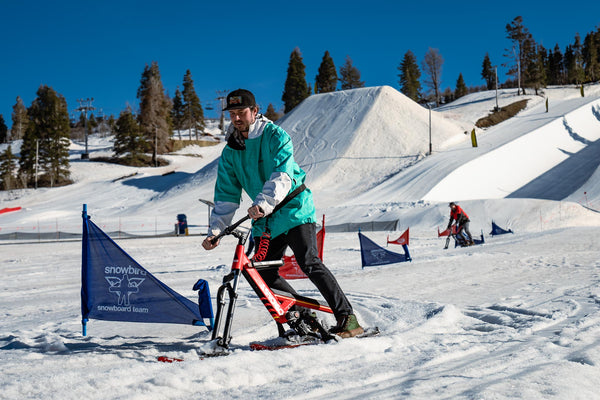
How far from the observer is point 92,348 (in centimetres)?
378

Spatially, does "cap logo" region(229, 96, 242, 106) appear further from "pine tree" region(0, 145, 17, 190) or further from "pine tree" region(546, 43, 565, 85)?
"pine tree" region(546, 43, 565, 85)

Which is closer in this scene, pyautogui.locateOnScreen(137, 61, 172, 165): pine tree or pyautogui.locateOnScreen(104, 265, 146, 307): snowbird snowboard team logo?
pyautogui.locateOnScreen(104, 265, 146, 307): snowbird snowboard team logo

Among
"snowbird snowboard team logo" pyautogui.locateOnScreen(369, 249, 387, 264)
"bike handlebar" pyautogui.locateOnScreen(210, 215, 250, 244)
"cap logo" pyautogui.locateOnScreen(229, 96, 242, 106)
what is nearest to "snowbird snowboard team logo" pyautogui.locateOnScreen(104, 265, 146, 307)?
"bike handlebar" pyautogui.locateOnScreen(210, 215, 250, 244)

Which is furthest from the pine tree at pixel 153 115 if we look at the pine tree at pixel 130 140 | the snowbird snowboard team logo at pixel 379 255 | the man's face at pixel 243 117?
the man's face at pixel 243 117

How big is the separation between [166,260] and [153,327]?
10.4 metres

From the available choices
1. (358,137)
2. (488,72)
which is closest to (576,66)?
(488,72)

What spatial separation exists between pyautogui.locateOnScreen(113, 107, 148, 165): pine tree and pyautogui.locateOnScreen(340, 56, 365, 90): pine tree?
142 ft

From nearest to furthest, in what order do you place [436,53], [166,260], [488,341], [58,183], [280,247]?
[488,341], [280,247], [166,260], [58,183], [436,53]

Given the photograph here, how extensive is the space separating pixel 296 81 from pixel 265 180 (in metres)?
78.4

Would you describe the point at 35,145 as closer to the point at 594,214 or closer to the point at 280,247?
the point at 594,214

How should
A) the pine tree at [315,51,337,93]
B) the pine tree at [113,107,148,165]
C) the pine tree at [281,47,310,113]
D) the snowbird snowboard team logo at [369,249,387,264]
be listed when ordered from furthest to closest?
the pine tree at [315,51,337,93] → the pine tree at [281,47,310,113] → the pine tree at [113,107,148,165] → the snowbird snowboard team logo at [369,249,387,264]

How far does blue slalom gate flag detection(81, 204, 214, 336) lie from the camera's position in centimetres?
419

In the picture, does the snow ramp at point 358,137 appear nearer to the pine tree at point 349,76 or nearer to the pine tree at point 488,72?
the pine tree at point 349,76

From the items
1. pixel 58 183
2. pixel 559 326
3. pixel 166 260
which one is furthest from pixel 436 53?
pixel 559 326
